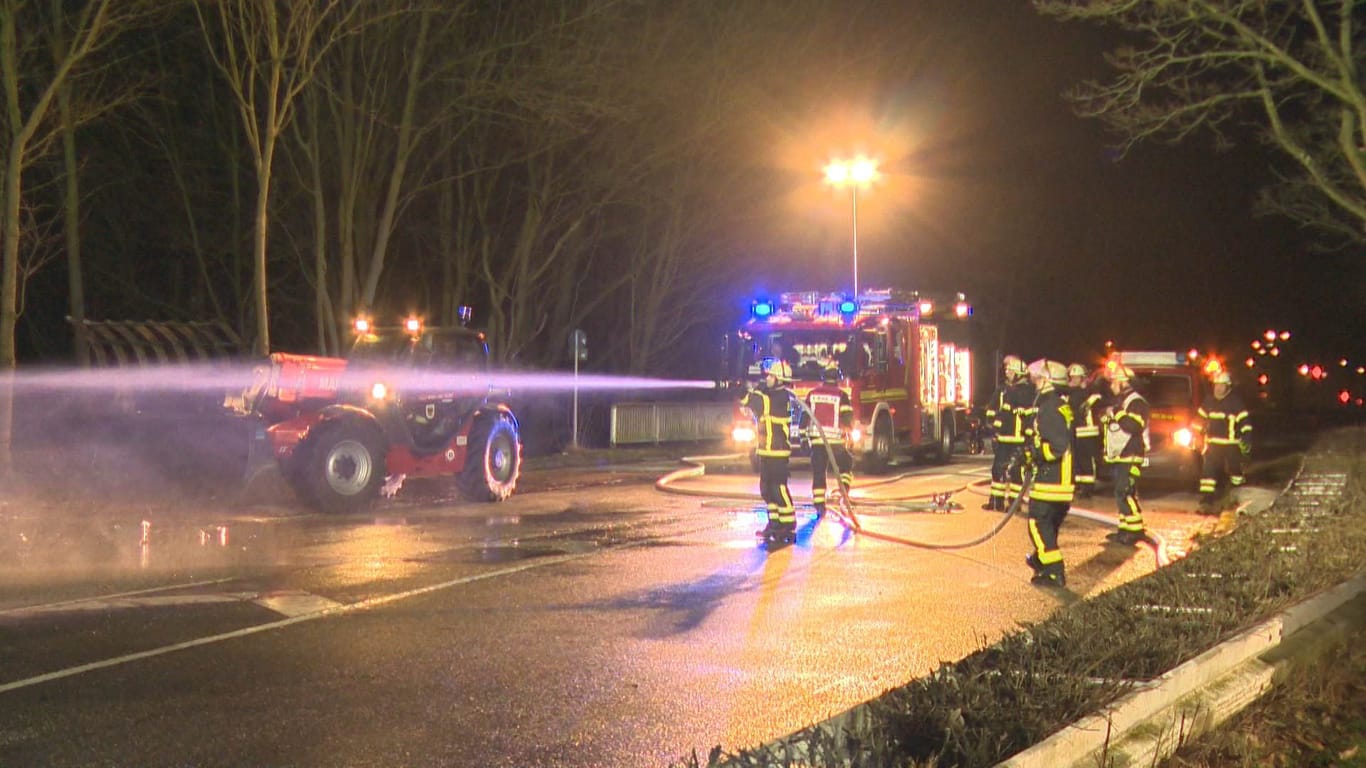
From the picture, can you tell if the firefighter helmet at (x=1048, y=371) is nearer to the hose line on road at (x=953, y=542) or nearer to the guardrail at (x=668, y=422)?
the hose line on road at (x=953, y=542)

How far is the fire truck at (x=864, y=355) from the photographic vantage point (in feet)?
63.8

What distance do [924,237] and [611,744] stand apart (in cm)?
3813

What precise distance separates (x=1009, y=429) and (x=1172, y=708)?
337 inches

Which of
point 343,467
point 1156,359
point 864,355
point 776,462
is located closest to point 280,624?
point 776,462

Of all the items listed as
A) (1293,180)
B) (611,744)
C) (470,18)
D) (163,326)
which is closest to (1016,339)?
(1293,180)

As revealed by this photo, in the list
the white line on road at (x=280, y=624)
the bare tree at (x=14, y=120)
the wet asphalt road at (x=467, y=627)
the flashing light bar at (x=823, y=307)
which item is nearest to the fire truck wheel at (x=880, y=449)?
the flashing light bar at (x=823, y=307)

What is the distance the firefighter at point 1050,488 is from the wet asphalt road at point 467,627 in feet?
1.04

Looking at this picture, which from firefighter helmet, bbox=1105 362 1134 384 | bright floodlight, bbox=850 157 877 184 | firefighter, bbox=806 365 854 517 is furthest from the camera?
bright floodlight, bbox=850 157 877 184

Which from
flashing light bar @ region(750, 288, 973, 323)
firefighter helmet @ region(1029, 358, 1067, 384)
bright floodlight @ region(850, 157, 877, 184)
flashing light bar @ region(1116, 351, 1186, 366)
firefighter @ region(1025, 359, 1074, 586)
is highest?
bright floodlight @ region(850, 157, 877, 184)

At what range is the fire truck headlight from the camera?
64.8 feet

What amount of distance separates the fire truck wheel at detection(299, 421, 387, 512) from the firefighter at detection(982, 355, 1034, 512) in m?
7.14

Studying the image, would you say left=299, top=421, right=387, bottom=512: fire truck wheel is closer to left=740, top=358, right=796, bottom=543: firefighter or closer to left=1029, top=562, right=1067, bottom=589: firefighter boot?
left=740, top=358, right=796, bottom=543: firefighter

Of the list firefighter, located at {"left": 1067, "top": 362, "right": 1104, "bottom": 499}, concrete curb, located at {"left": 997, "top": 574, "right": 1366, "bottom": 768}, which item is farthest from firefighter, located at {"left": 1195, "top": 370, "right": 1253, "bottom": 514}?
concrete curb, located at {"left": 997, "top": 574, "right": 1366, "bottom": 768}

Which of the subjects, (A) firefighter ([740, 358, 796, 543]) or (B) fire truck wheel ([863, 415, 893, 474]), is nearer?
(A) firefighter ([740, 358, 796, 543])
